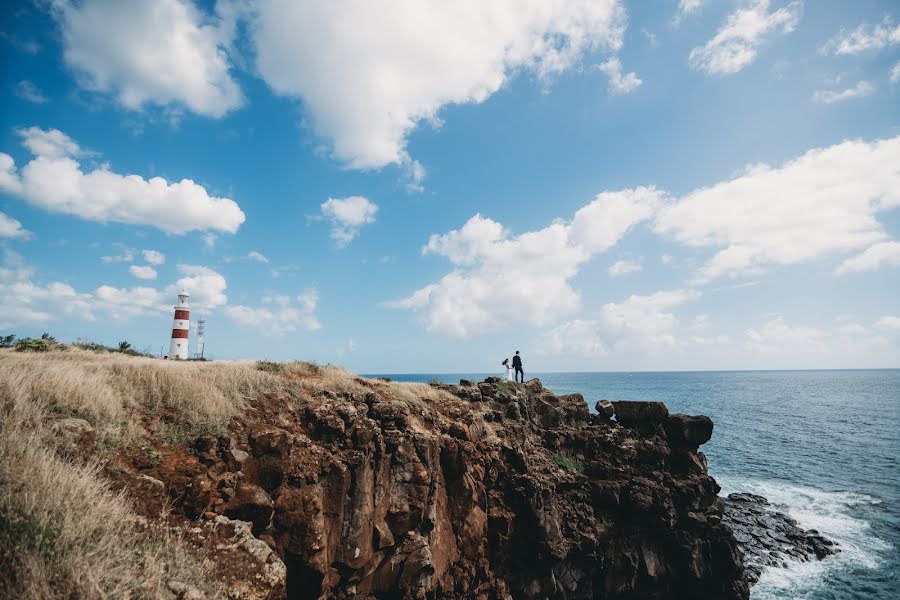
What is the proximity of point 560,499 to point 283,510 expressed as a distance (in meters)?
12.8

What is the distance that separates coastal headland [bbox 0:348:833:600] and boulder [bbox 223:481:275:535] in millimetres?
39

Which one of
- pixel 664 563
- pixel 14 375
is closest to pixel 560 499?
pixel 664 563

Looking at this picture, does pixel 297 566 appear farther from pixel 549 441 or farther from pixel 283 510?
pixel 549 441

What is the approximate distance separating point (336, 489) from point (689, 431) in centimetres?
2013

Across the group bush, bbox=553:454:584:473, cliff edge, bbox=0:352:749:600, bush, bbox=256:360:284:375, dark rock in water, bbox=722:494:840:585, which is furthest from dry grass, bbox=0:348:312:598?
dark rock in water, bbox=722:494:840:585

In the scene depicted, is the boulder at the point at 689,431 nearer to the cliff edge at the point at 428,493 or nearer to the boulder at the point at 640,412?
the cliff edge at the point at 428,493

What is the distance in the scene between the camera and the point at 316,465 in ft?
37.0

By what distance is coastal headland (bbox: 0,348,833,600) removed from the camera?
19.4 ft

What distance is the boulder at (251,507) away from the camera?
8711 mm

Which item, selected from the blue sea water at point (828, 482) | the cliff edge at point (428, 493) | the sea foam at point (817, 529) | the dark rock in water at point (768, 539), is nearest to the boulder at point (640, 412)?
the cliff edge at point (428, 493)

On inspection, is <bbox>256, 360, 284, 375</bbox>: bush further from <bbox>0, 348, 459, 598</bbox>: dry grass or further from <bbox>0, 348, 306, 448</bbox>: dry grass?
<bbox>0, 348, 459, 598</bbox>: dry grass

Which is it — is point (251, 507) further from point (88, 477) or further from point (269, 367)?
point (269, 367)

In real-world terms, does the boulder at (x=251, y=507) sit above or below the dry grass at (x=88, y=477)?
below

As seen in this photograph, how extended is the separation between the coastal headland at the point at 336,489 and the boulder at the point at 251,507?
0.13ft
